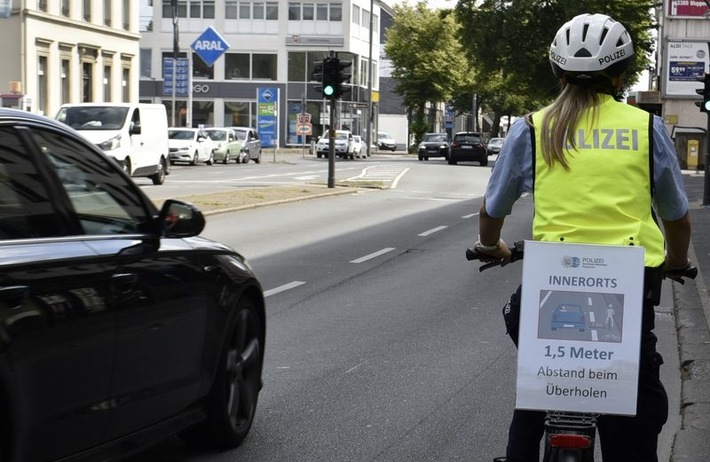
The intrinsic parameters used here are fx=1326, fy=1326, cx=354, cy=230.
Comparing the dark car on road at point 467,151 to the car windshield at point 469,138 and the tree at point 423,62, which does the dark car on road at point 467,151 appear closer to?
the car windshield at point 469,138

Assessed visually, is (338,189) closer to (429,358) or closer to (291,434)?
(429,358)

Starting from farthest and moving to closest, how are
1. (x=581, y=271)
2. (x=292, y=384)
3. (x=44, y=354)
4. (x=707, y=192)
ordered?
(x=707, y=192) → (x=292, y=384) → (x=44, y=354) → (x=581, y=271)

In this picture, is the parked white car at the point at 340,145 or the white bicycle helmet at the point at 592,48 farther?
the parked white car at the point at 340,145


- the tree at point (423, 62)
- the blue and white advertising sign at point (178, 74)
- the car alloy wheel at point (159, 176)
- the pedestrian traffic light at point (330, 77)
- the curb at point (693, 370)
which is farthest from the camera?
the tree at point (423, 62)

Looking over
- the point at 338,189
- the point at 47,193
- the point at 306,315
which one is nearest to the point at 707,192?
the point at 338,189

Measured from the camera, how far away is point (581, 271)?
3496 mm

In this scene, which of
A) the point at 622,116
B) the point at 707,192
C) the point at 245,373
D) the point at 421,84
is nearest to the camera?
the point at 622,116

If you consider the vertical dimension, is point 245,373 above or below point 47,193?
below

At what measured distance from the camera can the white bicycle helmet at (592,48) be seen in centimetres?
372

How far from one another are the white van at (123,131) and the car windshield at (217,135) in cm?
2123

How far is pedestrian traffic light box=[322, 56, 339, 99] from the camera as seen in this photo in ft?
104

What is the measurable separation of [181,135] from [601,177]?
4880 centimetres

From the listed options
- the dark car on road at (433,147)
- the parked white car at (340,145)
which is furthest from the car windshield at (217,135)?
the dark car on road at (433,147)

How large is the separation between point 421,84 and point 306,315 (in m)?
79.1
